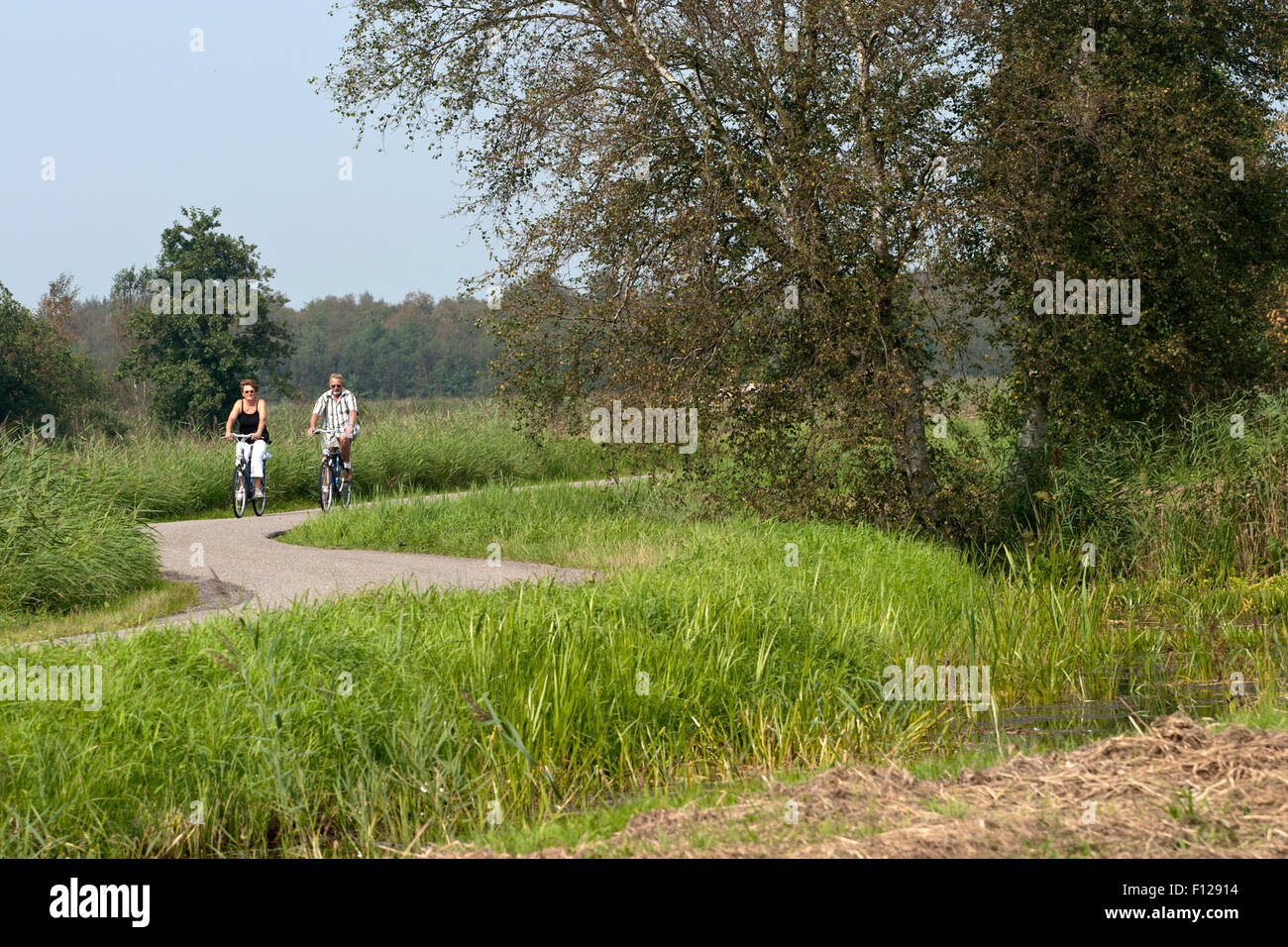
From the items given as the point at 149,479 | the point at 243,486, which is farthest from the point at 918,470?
the point at 149,479

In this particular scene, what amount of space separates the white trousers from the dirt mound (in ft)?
42.8

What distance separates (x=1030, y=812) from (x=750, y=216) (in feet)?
36.4

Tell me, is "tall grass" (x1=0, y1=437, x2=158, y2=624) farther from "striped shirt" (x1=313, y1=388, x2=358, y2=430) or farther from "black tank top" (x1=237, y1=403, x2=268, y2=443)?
"striped shirt" (x1=313, y1=388, x2=358, y2=430)

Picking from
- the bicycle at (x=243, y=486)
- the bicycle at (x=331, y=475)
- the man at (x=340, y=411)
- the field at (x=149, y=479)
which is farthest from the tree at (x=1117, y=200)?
the bicycle at (x=243, y=486)

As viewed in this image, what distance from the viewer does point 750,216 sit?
1479 cm

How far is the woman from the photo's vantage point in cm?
1667

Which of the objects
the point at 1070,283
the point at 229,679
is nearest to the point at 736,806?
the point at 229,679

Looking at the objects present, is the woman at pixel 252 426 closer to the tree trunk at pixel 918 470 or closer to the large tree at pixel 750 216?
the large tree at pixel 750 216

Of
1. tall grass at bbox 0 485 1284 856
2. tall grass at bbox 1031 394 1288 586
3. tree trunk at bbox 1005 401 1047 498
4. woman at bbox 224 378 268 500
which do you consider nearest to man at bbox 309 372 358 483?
woman at bbox 224 378 268 500

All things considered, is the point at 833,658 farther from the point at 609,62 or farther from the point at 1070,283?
the point at 609,62

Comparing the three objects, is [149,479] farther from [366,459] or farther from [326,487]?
[366,459]

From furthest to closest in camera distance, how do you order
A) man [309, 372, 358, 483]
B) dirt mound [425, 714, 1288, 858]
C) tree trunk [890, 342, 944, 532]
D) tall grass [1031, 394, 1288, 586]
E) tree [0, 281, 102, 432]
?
tree [0, 281, 102, 432] → man [309, 372, 358, 483] → tree trunk [890, 342, 944, 532] → tall grass [1031, 394, 1288, 586] → dirt mound [425, 714, 1288, 858]

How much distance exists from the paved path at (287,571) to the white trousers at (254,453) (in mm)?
1741

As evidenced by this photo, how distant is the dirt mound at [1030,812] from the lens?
4320mm
